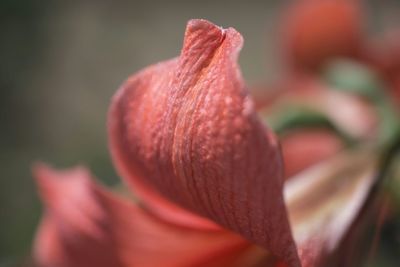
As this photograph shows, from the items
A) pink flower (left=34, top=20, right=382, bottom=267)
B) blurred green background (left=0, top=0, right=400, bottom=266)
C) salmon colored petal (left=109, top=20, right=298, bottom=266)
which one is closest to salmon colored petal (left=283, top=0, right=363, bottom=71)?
blurred green background (left=0, top=0, right=400, bottom=266)

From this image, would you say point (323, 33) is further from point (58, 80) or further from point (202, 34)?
point (58, 80)

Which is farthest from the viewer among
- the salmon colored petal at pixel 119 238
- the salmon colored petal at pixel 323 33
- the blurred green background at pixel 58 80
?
the blurred green background at pixel 58 80

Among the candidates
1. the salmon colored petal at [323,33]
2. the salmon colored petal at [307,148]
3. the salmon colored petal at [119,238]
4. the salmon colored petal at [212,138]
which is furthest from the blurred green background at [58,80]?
the salmon colored petal at [212,138]

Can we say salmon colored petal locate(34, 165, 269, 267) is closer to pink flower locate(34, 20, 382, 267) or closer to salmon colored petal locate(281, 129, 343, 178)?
pink flower locate(34, 20, 382, 267)

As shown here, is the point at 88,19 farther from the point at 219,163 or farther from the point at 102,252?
the point at 219,163

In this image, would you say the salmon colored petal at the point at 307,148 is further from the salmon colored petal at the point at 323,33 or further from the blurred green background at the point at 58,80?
the blurred green background at the point at 58,80

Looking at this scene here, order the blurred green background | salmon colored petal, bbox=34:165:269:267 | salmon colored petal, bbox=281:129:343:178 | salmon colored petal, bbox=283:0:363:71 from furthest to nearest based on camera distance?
the blurred green background < salmon colored petal, bbox=283:0:363:71 < salmon colored petal, bbox=281:129:343:178 < salmon colored petal, bbox=34:165:269:267

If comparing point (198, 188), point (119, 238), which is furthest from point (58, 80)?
point (198, 188)
